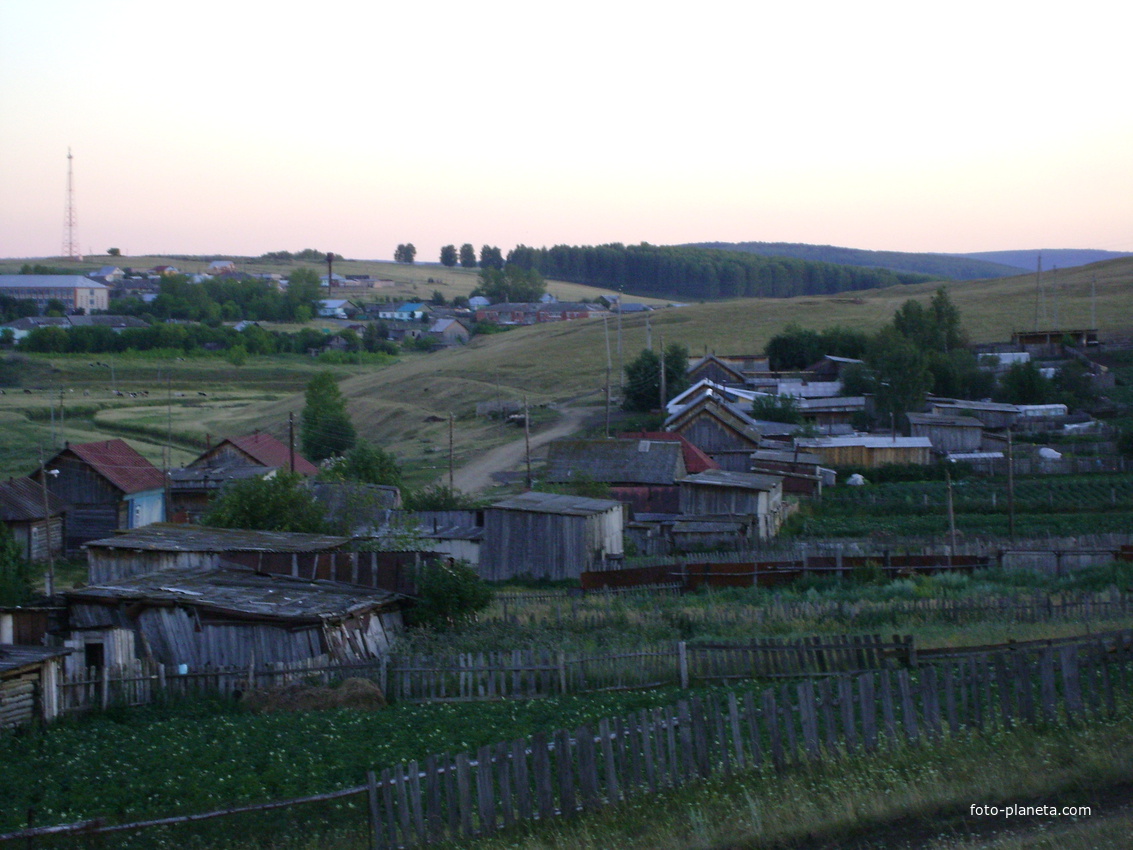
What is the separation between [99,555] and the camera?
21.5 m

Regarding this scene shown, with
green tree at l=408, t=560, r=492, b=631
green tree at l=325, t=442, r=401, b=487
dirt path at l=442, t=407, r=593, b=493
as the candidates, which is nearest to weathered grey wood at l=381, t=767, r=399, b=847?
green tree at l=408, t=560, r=492, b=631

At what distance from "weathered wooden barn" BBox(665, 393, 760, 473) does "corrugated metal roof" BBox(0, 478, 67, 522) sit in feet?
91.7

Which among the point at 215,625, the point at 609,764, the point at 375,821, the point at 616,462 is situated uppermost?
the point at 609,764

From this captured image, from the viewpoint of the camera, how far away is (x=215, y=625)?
18.0 meters

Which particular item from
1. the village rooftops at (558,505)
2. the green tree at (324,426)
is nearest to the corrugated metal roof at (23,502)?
the village rooftops at (558,505)

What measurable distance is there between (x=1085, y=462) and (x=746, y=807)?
140 feet

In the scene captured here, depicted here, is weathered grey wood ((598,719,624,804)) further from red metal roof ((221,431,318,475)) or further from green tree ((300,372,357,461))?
green tree ((300,372,357,461))

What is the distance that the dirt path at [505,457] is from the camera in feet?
157

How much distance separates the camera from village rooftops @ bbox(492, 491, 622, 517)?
1177 inches

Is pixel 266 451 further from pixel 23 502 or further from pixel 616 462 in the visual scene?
pixel 616 462

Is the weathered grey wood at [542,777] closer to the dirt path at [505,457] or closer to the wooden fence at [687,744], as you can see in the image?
the wooden fence at [687,744]

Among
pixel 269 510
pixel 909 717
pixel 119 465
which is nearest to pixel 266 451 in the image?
pixel 119 465

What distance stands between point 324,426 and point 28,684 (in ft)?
147

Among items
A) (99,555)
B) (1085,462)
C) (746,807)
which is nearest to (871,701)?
(746,807)
